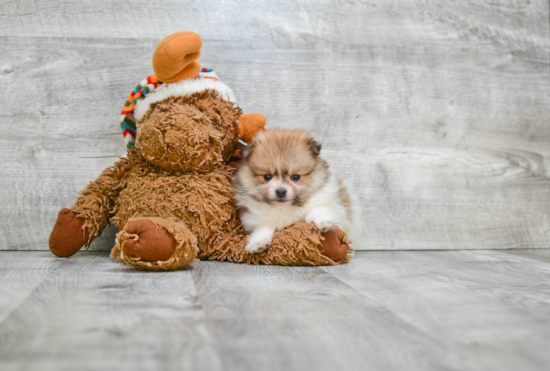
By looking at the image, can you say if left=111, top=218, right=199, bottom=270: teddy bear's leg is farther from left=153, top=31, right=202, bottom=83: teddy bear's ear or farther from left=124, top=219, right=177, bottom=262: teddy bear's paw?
left=153, top=31, right=202, bottom=83: teddy bear's ear

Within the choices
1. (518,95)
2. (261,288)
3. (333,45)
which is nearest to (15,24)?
(333,45)

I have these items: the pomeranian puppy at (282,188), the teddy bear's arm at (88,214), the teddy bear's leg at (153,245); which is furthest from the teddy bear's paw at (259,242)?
the teddy bear's arm at (88,214)

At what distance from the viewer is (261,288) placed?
1.19m

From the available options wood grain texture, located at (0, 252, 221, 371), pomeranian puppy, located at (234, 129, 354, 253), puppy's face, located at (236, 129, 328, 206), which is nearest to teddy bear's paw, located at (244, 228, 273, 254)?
pomeranian puppy, located at (234, 129, 354, 253)

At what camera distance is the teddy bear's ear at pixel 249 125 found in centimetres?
171

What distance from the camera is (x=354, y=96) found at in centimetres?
206

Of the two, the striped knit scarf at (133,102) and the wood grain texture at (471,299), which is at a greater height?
the striped knit scarf at (133,102)

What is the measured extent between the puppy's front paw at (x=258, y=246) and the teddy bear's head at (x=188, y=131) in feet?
1.08

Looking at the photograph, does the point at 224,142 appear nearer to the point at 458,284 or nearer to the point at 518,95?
the point at 458,284

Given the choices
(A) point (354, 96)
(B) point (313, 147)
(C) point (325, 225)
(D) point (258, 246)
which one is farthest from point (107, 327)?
(A) point (354, 96)

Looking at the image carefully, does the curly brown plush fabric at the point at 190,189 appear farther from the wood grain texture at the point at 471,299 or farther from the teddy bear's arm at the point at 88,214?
the wood grain texture at the point at 471,299

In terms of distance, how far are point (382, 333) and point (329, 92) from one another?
1390mm

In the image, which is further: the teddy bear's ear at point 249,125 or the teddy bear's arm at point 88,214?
the teddy bear's ear at point 249,125

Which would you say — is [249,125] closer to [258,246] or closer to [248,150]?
[248,150]
